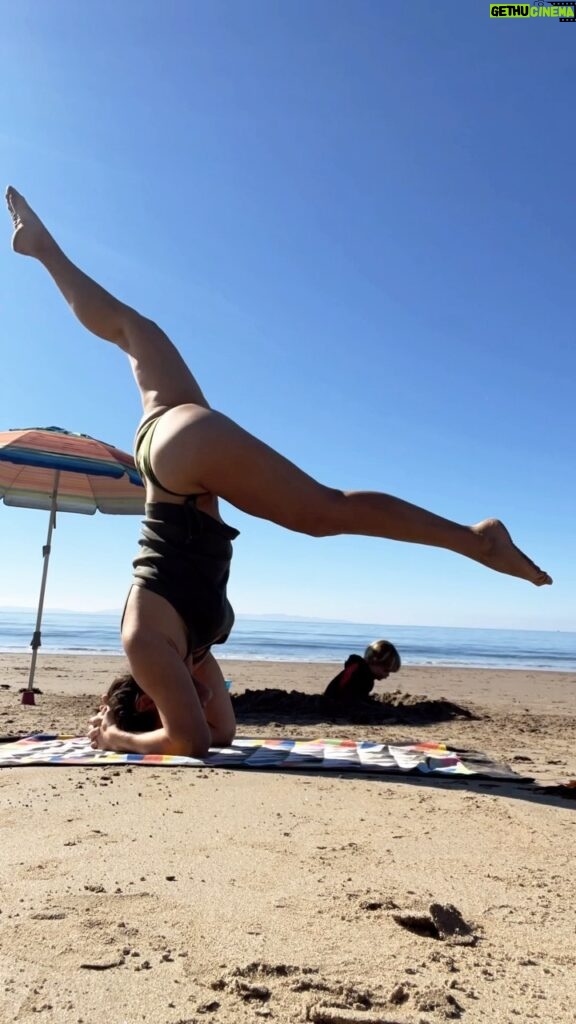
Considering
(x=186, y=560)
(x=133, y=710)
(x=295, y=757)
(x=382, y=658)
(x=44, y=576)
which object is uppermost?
(x=186, y=560)

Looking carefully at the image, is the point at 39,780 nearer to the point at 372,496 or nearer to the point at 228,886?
the point at 228,886

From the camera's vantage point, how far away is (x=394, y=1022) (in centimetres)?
94

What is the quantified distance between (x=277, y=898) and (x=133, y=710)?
2154 millimetres

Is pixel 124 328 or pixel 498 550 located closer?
pixel 498 550

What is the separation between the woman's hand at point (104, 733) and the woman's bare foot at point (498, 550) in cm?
175

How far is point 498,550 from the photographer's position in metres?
2.52

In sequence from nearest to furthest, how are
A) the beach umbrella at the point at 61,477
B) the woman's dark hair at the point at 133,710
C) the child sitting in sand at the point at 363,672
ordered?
1. the woman's dark hair at the point at 133,710
2. the child sitting in sand at the point at 363,672
3. the beach umbrella at the point at 61,477

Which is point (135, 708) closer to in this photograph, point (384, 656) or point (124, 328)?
point (124, 328)

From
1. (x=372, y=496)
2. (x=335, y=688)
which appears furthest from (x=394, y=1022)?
(x=335, y=688)

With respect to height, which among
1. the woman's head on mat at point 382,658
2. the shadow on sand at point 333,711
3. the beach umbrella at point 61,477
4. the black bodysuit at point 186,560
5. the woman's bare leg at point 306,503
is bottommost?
the shadow on sand at point 333,711

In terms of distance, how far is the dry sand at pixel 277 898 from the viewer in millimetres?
988

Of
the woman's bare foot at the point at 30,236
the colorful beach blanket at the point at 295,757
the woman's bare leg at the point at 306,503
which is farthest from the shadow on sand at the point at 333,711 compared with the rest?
the woman's bare foot at the point at 30,236

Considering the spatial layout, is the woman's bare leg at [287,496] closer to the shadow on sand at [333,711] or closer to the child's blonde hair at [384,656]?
the shadow on sand at [333,711]

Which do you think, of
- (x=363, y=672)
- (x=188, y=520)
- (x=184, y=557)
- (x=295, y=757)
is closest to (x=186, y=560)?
(x=184, y=557)
